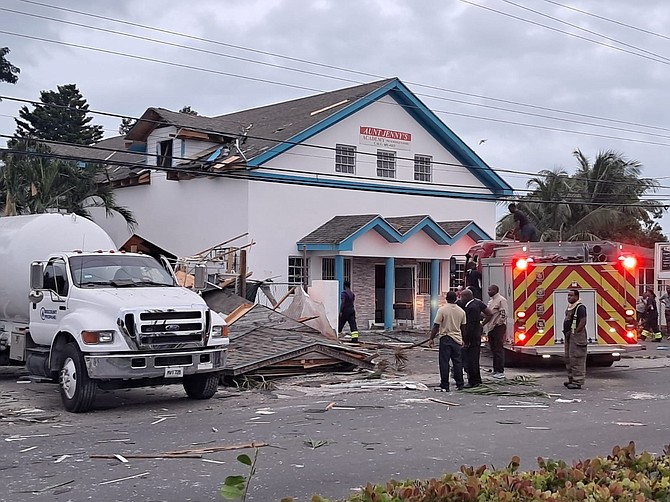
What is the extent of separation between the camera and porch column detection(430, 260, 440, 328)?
30.9 meters

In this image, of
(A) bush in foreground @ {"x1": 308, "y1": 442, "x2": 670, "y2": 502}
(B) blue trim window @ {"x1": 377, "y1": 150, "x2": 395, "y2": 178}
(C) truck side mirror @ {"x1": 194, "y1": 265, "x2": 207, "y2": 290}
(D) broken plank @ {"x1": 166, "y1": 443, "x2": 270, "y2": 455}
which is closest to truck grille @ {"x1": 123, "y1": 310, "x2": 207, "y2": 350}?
(C) truck side mirror @ {"x1": 194, "y1": 265, "x2": 207, "y2": 290}

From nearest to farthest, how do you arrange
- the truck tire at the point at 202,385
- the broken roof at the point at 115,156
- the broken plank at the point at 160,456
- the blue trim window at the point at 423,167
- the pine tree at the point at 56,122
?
the broken plank at the point at 160,456 → the truck tire at the point at 202,385 → the blue trim window at the point at 423,167 → the broken roof at the point at 115,156 → the pine tree at the point at 56,122

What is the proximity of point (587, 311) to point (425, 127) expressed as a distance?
15819mm

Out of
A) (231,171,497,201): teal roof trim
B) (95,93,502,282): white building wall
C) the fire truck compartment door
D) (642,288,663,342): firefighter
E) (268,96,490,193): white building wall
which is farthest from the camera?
(642,288,663,342): firefighter

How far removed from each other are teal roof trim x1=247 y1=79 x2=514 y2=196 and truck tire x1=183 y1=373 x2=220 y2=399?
44.8 ft

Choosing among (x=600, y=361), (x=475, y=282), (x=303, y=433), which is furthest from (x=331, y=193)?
(x=303, y=433)

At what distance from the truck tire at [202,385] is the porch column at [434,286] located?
17436mm

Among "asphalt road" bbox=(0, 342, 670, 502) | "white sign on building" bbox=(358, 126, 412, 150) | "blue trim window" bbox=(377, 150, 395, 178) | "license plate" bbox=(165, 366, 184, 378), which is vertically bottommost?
"asphalt road" bbox=(0, 342, 670, 502)

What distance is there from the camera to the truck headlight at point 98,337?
12.8 metres

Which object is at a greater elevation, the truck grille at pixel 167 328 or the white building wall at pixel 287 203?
the white building wall at pixel 287 203

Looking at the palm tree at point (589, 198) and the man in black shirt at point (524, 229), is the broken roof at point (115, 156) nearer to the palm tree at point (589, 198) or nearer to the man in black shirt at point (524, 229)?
the man in black shirt at point (524, 229)

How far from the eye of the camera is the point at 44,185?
89.4 ft

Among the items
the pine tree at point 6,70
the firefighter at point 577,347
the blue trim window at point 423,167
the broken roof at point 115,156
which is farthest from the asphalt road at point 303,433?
the pine tree at point 6,70

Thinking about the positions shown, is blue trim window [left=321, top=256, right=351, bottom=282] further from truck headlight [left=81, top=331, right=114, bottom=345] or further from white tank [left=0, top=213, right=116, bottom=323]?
truck headlight [left=81, top=331, right=114, bottom=345]
